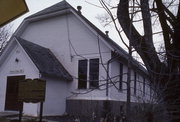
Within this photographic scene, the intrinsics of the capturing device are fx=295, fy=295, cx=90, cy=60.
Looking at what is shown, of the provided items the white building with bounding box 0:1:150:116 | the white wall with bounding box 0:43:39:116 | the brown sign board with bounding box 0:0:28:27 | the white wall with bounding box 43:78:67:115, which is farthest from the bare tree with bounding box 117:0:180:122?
the white wall with bounding box 43:78:67:115

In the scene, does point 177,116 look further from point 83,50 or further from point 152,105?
point 83,50

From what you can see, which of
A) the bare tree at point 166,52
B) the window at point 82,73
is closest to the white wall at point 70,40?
the window at point 82,73

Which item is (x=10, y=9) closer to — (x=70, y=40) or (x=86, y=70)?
(x=86, y=70)

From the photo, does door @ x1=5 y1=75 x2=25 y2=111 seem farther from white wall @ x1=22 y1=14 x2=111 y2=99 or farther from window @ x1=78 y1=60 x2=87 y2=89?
window @ x1=78 y1=60 x2=87 y2=89

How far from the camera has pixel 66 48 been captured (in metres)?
21.0

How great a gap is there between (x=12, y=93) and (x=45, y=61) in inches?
122

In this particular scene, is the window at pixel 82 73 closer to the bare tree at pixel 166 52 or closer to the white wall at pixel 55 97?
the white wall at pixel 55 97

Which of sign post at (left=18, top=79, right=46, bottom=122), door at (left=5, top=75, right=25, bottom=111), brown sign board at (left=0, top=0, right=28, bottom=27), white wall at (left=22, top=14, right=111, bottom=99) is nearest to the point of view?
brown sign board at (left=0, top=0, right=28, bottom=27)

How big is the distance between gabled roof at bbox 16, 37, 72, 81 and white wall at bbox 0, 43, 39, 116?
40cm

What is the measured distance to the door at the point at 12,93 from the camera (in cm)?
1916

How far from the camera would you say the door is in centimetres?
1916

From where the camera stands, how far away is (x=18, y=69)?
1912cm

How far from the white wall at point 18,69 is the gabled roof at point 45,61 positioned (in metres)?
0.40

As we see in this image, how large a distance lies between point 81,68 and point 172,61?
15.4m
